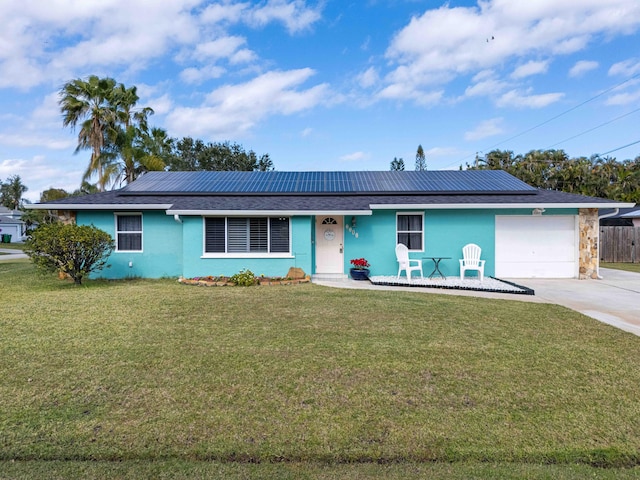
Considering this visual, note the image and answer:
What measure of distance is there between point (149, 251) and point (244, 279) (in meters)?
3.84

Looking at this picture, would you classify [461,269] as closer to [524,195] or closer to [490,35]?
[524,195]

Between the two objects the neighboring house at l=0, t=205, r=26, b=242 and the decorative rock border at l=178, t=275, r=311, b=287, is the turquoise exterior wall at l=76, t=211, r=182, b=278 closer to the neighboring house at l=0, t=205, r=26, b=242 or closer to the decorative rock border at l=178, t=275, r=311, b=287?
the decorative rock border at l=178, t=275, r=311, b=287

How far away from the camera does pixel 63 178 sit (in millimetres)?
38156

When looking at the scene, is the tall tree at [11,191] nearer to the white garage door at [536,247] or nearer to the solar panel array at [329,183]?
the solar panel array at [329,183]

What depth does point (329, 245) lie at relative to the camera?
501 inches

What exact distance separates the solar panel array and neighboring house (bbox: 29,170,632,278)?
0.60 m

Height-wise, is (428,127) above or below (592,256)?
above

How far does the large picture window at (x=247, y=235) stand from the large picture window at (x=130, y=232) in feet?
7.95

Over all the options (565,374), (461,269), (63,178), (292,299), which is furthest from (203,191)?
(63,178)

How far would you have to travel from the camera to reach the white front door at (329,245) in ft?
41.5

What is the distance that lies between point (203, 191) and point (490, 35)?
11.3 metres

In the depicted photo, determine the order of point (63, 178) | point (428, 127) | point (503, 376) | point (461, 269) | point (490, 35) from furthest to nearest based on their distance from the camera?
point (63, 178) < point (428, 127) < point (490, 35) < point (461, 269) < point (503, 376)

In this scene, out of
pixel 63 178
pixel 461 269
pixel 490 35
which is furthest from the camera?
pixel 63 178

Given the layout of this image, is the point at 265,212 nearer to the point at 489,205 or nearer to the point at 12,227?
the point at 489,205
